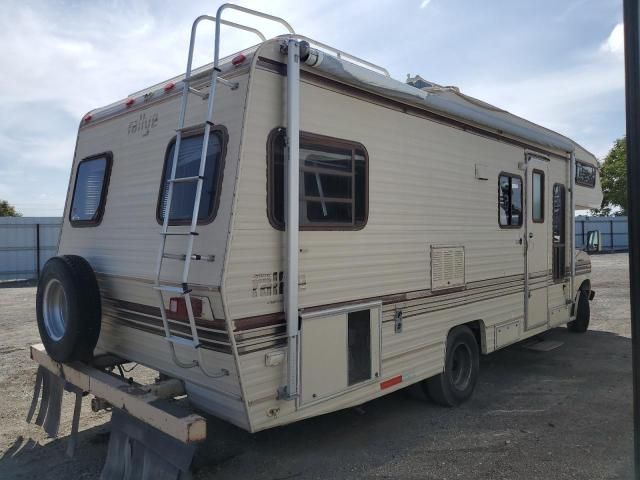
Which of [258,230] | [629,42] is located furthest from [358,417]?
[629,42]

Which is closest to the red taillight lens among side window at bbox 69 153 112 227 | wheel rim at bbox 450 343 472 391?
side window at bbox 69 153 112 227

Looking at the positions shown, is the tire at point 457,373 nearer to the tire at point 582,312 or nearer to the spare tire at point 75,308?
the spare tire at point 75,308

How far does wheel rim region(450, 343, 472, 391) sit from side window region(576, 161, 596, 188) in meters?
3.70

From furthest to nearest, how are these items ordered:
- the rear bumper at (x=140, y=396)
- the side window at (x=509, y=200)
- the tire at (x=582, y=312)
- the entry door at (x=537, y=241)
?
the tire at (x=582, y=312)
the entry door at (x=537, y=241)
the side window at (x=509, y=200)
the rear bumper at (x=140, y=396)

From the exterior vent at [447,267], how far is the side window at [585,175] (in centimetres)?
357

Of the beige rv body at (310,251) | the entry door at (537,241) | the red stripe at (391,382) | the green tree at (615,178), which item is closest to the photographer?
the beige rv body at (310,251)

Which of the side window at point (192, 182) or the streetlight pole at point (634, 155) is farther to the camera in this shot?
the side window at point (192, 182)

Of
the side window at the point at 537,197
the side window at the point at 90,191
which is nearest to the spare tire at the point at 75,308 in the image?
the side window at the point at 90,191

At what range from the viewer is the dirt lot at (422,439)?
3.88m

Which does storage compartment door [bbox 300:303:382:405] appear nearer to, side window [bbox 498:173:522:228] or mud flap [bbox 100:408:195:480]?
mud flap [bbox 100:408:195:480]

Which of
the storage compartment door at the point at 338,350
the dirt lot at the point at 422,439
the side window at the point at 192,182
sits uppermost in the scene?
the side window at the point at 192,182

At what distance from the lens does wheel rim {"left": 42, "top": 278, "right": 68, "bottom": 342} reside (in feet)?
14.2

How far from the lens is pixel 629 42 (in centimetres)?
236

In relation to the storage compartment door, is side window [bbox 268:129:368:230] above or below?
above
